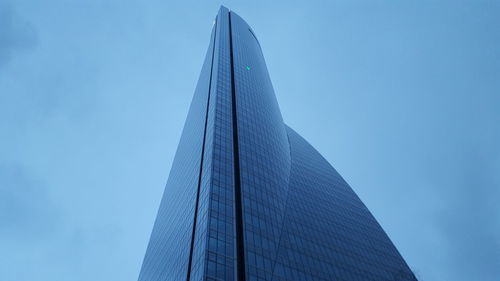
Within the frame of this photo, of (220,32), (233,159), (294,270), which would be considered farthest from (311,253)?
(220,32)

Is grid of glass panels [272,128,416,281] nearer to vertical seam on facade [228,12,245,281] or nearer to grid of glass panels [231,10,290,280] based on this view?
grid of glass panels [231,10,290,280]

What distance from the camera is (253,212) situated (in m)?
49.8

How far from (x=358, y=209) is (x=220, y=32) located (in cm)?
7461

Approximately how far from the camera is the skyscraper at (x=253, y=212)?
42188 millimetres

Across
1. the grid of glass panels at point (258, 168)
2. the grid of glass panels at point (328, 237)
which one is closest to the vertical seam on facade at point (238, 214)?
the grid of glass panels at point (258, 168)

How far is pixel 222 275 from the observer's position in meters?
36.1

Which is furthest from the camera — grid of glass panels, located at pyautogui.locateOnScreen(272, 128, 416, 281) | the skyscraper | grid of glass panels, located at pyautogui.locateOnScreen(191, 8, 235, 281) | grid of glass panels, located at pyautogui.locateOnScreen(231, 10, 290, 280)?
grid of glass panels, located at pyautogui.locateOnScreen(272, 128, 416, 281)

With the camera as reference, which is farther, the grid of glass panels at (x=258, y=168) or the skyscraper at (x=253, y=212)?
the grid of glass panels at (x=258, y=168)

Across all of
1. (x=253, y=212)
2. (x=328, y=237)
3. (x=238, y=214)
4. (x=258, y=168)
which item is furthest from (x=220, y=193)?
(x=328, y=237)

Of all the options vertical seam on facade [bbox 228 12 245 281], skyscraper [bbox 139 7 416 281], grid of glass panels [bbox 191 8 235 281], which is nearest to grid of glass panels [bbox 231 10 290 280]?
skyscraper [bbox 139 7 416 281]

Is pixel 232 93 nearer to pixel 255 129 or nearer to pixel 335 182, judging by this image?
pixel 255 129

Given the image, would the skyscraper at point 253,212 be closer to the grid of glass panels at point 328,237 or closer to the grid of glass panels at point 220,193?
the grid of glass panels at point 220,193

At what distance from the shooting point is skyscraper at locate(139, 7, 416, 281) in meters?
42.2

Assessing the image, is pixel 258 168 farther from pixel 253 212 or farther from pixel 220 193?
pixel 220 193
